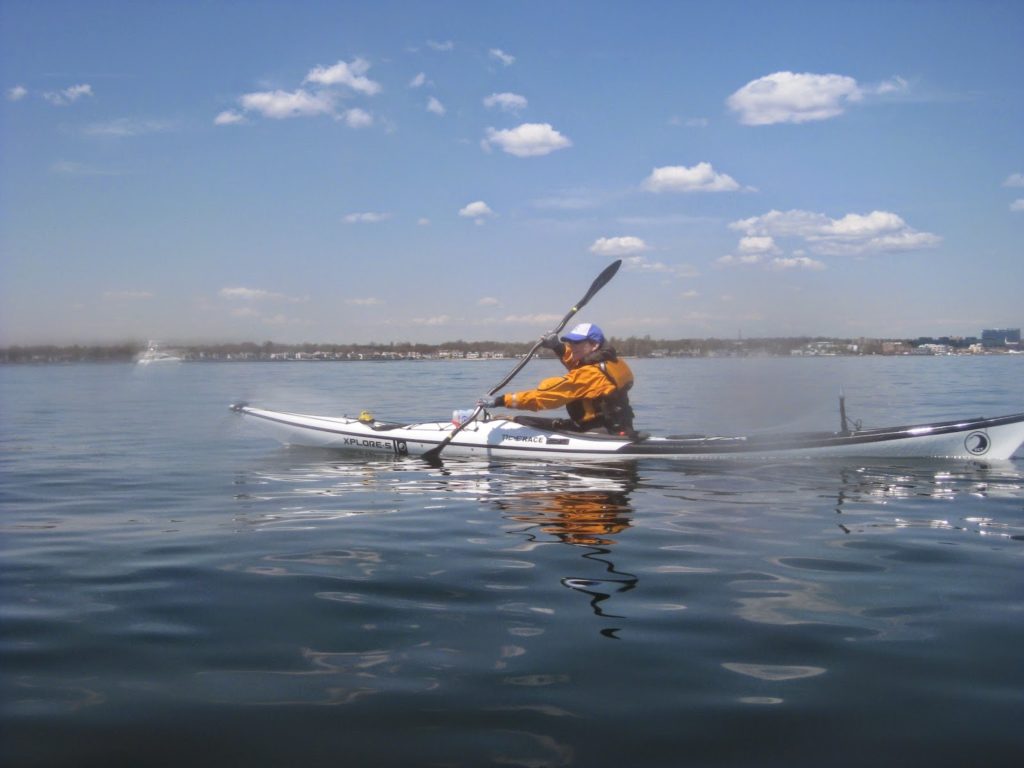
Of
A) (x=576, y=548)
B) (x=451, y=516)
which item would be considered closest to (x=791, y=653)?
(x=576, y=548)

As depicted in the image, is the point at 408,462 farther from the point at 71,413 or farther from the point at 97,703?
the point at 71,413

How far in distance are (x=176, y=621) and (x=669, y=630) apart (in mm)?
2518

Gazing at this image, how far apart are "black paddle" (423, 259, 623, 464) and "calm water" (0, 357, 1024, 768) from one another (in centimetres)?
214

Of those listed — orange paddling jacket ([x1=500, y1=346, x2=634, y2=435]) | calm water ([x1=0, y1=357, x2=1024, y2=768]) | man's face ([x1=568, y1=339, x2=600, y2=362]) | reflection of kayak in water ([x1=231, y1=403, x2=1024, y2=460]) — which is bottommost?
calm water ([x1=0, y1=357, x2=1024, y2=768])

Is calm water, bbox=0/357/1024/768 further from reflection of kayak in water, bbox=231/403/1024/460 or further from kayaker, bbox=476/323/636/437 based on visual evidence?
kayaker, bbox=476/323/636/437

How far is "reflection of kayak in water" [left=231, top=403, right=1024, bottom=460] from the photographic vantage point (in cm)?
966

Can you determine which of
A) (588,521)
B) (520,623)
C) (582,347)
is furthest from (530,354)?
(520,623)

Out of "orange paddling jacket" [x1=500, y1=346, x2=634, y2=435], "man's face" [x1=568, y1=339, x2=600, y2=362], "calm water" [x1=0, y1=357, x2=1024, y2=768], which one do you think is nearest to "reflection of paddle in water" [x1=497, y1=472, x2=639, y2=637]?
"calm water" [x1=0, y1=357, x2=1024, y2=768]

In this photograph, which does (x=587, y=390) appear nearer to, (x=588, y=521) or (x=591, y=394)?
(x=591, y=394)

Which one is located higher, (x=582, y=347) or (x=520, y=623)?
(x=582, y=347)

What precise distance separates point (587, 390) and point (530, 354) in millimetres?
1501

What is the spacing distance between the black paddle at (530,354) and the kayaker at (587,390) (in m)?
0.31

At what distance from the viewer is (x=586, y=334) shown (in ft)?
34.2

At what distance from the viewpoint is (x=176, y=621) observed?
4305 millimetres
